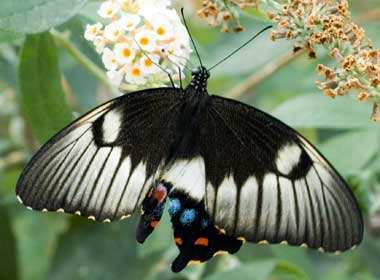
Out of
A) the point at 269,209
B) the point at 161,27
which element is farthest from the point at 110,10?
the point at 269,209

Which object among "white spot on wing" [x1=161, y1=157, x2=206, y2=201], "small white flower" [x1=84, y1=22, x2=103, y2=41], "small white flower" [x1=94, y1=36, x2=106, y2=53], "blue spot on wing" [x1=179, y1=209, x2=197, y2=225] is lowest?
"blue spot on wing" [x1=179, y1=209, x2=197, y2=225]

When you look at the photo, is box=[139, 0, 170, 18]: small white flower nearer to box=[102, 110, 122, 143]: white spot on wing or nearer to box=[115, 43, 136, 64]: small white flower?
box=[115, 43, 136, 64]: small white flower

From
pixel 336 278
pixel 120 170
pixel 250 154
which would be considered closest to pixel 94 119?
pixel 120 170

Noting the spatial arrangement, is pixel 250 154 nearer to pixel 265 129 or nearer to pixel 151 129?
pixel 265 129

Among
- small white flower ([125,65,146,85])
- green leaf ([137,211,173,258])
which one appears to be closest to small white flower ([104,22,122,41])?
small white flower ([125,65,146,85])

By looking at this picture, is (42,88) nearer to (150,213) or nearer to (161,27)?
(161,27)
